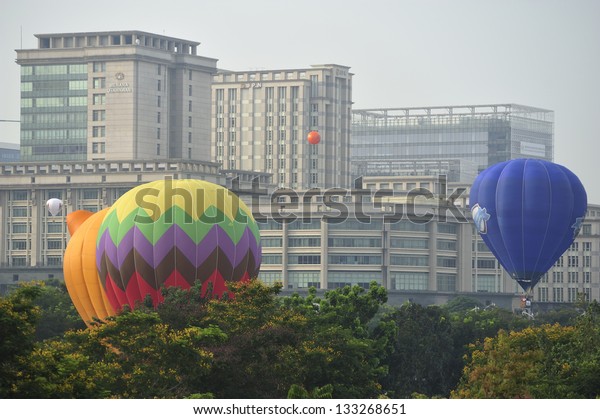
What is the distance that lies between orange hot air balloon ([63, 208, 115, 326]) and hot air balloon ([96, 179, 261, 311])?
1223mm

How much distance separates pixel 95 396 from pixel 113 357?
11466 millimetres

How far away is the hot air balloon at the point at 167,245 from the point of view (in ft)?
292

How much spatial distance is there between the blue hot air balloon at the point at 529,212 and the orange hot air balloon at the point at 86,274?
48.5 m

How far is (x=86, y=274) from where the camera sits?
9231cm

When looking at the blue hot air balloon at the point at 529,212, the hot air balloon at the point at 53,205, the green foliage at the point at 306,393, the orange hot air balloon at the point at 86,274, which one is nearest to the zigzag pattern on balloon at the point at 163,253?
the orange hot air balloon at the point at 86,274

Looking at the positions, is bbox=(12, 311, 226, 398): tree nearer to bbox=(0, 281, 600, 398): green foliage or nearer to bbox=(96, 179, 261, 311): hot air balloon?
bbox=(0, 281, 600, 398): green foliage

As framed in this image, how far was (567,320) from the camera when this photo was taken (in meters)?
162

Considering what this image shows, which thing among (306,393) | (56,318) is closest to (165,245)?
(56,318)

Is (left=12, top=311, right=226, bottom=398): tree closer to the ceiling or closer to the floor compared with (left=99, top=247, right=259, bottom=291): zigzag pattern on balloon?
closer to the floor

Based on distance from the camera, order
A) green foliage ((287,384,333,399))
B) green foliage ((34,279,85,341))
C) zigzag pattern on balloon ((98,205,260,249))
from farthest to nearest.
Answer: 1. green foliage ((34,279,85,341))
2. zigzag pattern on balloon ((98,205,260,249))
3. green foliage ((287,384,333,399))

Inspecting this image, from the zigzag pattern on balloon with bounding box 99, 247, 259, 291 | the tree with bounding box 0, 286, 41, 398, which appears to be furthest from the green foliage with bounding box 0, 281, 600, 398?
the zigzag pattern on balloon with bounding box 99, 247, 259, 291

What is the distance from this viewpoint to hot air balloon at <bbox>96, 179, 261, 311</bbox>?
89000mm

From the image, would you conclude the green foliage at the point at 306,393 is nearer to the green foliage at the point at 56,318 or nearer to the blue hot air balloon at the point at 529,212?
the green foliage at the point at 56,318

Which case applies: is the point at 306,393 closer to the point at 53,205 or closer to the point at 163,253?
the point at 163,253
